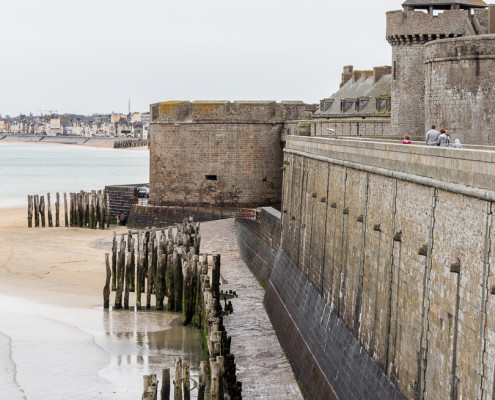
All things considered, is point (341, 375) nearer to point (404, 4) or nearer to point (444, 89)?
point (444, 89)

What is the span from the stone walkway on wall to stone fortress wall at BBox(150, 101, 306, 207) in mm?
7141

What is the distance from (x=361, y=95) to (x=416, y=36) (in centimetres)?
2092

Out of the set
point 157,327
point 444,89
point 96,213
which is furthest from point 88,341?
point 96,213

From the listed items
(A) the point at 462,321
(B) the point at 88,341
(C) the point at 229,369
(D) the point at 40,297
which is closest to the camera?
(A) the point at 462,321

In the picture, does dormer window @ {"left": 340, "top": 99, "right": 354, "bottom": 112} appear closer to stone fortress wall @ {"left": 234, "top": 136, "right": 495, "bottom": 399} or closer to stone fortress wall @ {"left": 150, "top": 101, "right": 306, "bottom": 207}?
stone fortress wall @ {"left": 150, "top": 101, "right": 306, "bottom": 207}

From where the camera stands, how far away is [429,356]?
438 inches

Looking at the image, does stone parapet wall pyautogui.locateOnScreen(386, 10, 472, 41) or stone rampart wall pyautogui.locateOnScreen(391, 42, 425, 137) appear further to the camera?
stone rampart wall pyautogui.locateOnScreen(391, 42, 425, 137)

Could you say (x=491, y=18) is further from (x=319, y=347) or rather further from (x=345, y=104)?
(x=345, y=104)

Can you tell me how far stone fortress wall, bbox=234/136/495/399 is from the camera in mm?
9844

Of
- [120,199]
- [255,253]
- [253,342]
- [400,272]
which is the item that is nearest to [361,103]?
[120,199]

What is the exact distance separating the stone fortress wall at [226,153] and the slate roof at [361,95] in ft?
28.6

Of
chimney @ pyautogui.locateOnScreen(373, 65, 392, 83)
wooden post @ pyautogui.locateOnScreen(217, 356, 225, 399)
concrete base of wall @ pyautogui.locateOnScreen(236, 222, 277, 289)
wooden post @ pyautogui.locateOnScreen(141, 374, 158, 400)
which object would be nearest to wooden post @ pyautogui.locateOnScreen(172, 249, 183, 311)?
concrete base of wall @ pyautogui.locateOnScreen(236, 222, 277, 289)

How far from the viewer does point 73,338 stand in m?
21.6

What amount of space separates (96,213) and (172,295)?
19.6 metres
